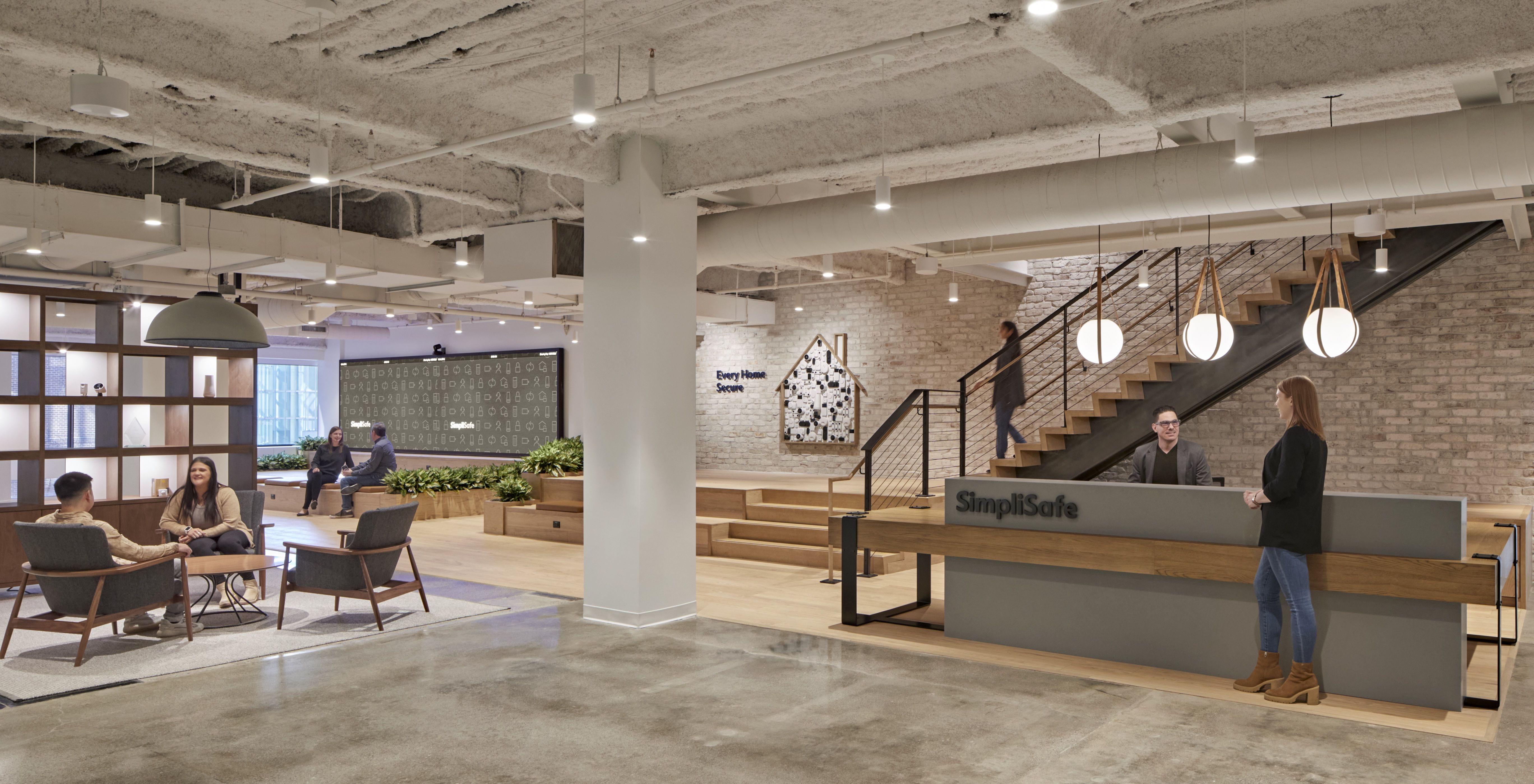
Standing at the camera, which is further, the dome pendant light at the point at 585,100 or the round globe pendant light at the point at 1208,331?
the round globe pendant light at the point at 1208,331

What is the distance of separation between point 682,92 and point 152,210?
3710 mm

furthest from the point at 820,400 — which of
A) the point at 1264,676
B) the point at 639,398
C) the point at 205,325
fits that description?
the point at 1264,676

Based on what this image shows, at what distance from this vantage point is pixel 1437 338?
911 cm

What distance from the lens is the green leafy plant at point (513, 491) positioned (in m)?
12.3

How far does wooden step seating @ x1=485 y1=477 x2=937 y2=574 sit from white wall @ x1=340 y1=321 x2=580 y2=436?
3540 mm

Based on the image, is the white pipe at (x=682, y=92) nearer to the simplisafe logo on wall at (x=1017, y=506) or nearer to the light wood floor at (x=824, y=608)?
the simplisafe logo on wall at (x=1017, y=506)

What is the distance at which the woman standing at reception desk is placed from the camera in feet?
15.5

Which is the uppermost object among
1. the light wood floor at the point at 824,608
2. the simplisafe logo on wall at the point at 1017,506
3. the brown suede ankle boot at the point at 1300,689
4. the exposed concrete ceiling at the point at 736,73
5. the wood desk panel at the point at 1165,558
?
the exposed concrete ceiling at the point at 736,73

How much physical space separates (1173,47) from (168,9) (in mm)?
4604

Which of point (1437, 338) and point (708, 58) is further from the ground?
point (708, 58)

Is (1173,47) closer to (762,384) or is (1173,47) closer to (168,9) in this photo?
(168,9)

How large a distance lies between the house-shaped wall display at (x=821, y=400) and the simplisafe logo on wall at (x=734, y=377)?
37 cm

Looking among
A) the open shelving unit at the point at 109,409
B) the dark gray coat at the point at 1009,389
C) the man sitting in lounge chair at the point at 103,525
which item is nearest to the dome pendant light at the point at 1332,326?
the dark gray coat at the point at 1009,389

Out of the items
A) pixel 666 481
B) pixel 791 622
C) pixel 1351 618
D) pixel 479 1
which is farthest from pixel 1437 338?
pixel 479 1
